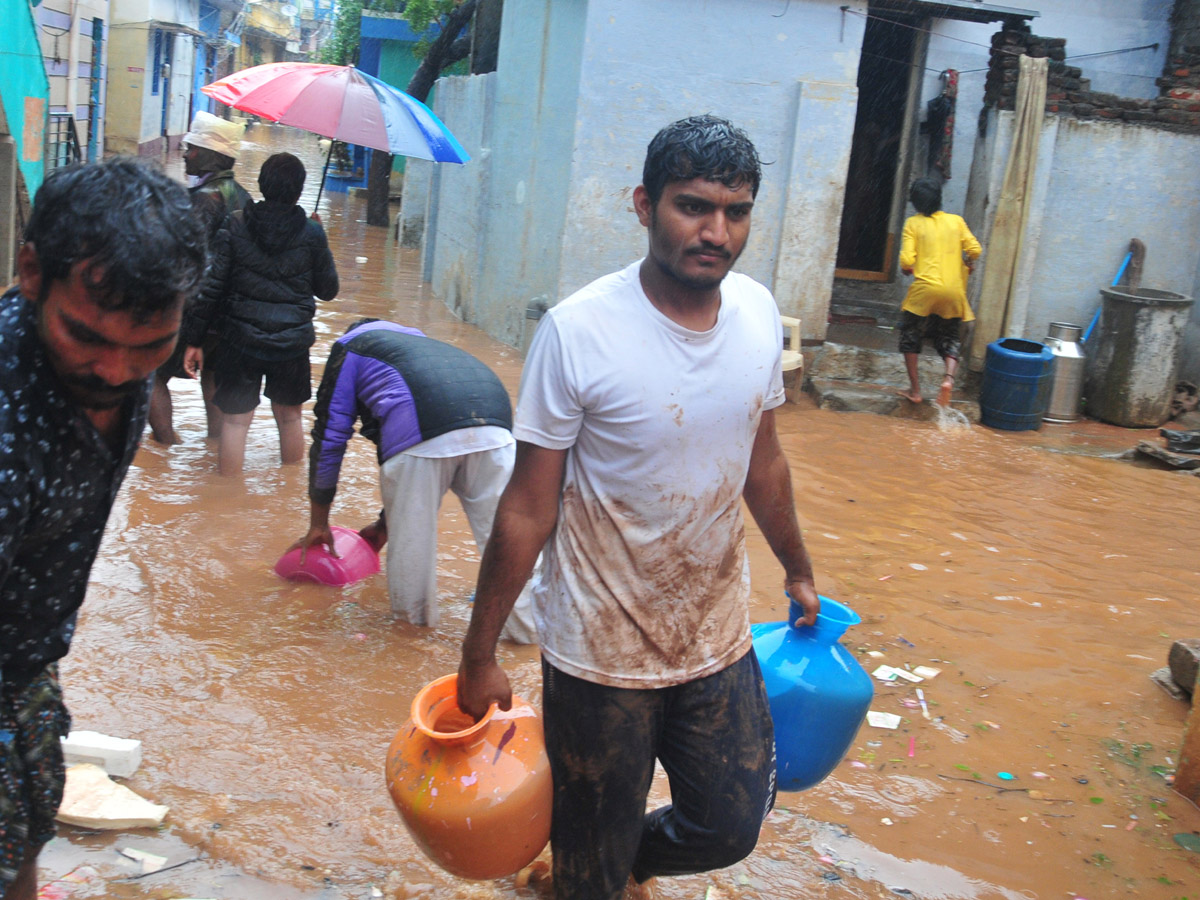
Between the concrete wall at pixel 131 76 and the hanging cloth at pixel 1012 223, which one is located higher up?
the concrete wall at pixel 131 76

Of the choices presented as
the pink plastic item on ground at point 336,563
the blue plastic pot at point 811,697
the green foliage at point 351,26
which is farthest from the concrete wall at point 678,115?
the green foliage at point 351,26

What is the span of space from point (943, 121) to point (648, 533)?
979 centimetres

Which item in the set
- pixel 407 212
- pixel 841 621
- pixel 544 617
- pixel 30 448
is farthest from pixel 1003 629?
pixel 407 212

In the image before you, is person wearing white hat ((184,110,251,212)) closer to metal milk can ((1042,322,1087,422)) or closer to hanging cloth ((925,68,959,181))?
metal milk can ((1042,322,1087,422))

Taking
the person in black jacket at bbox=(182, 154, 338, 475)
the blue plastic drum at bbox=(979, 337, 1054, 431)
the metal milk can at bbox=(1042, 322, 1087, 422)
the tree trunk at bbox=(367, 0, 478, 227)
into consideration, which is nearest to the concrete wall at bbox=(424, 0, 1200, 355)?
the metal milk can at bbox=(1042, 322, 1087, 422)

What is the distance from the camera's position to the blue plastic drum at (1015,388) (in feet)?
29.6

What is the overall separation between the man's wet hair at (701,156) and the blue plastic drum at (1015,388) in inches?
291

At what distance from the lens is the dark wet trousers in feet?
7.54

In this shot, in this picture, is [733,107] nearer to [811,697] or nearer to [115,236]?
[811,697]

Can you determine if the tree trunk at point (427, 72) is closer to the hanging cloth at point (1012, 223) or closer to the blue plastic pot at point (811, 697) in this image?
the hanging cloth at point (1012, 223)

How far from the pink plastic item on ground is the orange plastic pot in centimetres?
242

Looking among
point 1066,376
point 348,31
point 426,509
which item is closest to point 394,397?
point 426,509

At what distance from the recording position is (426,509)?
4.18 metres

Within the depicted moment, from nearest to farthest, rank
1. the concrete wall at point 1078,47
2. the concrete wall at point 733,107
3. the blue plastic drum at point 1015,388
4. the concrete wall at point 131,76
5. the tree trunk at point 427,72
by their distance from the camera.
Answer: the concrete wall at point 733,107
the blue plastic drum at point 1015,388
the concrete wall at point 1078,47
the tree trunk at point 427,72
the concrete wall at point 131,76
